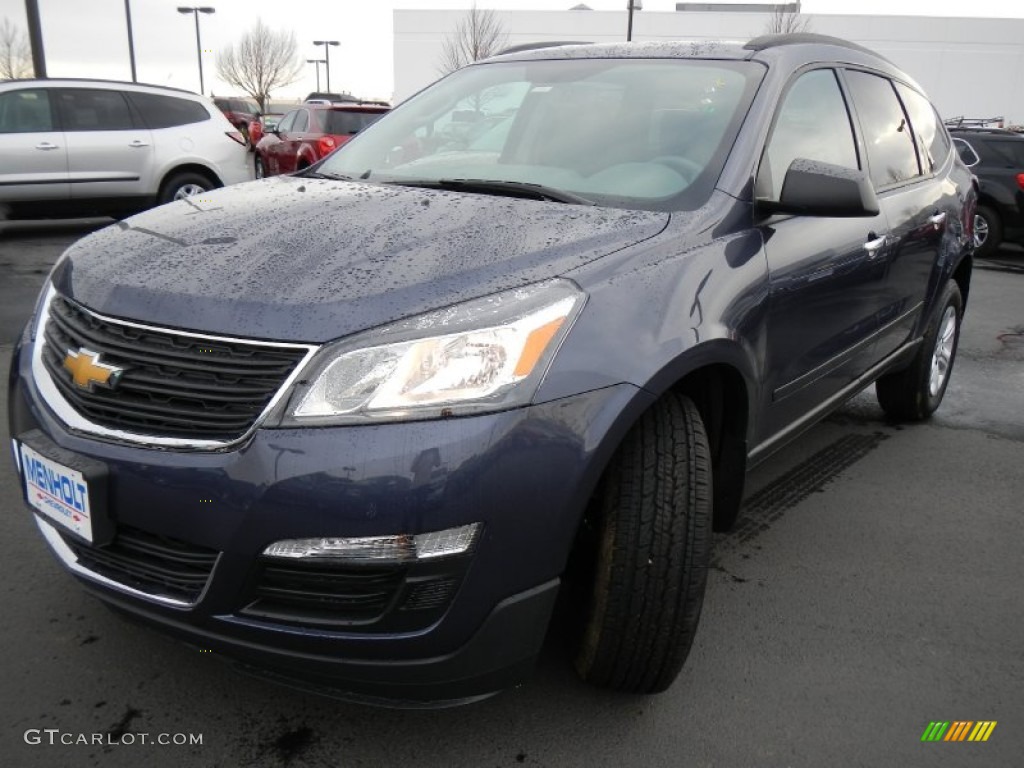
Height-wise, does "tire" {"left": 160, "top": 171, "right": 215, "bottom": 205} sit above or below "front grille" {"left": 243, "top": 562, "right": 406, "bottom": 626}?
below

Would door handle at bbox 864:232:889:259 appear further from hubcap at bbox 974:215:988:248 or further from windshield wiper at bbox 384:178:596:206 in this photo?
hubcap at bbox 974:215:988:248

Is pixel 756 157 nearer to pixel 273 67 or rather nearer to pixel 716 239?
pixel 716 239

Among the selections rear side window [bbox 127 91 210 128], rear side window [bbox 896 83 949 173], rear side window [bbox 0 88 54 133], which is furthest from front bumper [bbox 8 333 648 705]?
rear side window [bbox 127 91 210 128]

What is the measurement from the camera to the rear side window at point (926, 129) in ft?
13.1

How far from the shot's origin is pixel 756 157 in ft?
8.25

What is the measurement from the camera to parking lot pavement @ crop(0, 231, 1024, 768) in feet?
6.64

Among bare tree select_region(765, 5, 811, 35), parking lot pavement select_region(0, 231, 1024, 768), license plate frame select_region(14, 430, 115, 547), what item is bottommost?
parking lot pavement select_region(0, 231, 1024, 768)

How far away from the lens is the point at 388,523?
162cm

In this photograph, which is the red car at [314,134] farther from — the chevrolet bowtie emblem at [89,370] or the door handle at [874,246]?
the chevrolet bowtie emblem at [89,370]

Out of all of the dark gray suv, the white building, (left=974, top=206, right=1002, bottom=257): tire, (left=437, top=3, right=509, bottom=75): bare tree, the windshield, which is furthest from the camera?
the white building

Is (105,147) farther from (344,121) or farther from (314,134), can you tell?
(344,121)

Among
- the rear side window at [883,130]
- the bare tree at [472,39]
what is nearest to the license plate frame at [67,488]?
the rear side window at [883,130]

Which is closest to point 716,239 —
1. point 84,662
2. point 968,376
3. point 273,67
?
point 84,662

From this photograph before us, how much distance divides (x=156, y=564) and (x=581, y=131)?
6.07 feet
